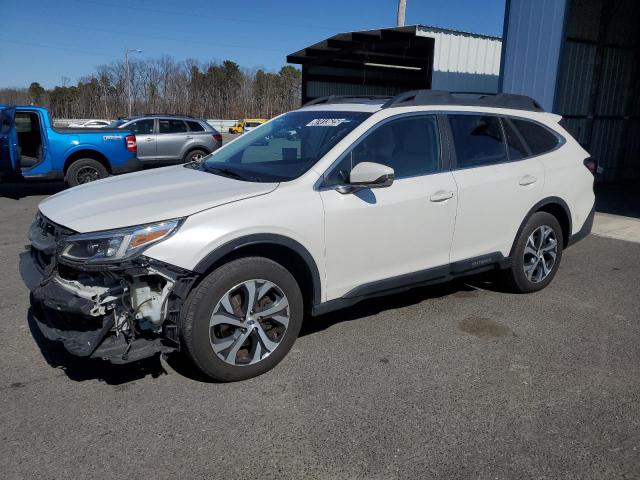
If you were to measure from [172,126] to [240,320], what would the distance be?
12404 mm

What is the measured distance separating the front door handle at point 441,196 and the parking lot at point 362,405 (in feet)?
3.44

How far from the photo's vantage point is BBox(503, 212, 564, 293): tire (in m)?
4.88

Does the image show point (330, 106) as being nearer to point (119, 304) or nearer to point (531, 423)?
point (119, 304)

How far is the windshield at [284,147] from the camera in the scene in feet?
12.6

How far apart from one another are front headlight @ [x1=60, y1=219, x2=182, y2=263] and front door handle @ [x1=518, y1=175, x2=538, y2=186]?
3.08m

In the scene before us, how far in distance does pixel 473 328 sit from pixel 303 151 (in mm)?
→ 1980

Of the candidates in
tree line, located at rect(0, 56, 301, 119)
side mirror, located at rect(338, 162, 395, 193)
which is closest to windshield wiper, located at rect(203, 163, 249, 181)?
side mirror, located at rect(338, 162, 395, 193)

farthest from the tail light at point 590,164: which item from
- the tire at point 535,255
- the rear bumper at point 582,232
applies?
the tire at point 535,255

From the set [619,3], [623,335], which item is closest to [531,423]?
[623,335]

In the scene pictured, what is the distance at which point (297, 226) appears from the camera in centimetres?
344

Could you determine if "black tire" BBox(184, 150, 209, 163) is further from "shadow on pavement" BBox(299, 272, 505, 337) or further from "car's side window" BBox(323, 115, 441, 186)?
"car's side window" BBox(323, 115, 441, 186)

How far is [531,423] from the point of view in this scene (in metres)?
3.02

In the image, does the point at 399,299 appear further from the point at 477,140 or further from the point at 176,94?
the point at 176,94

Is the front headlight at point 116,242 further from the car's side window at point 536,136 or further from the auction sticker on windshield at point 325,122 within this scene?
the car's side window at point 536,136
